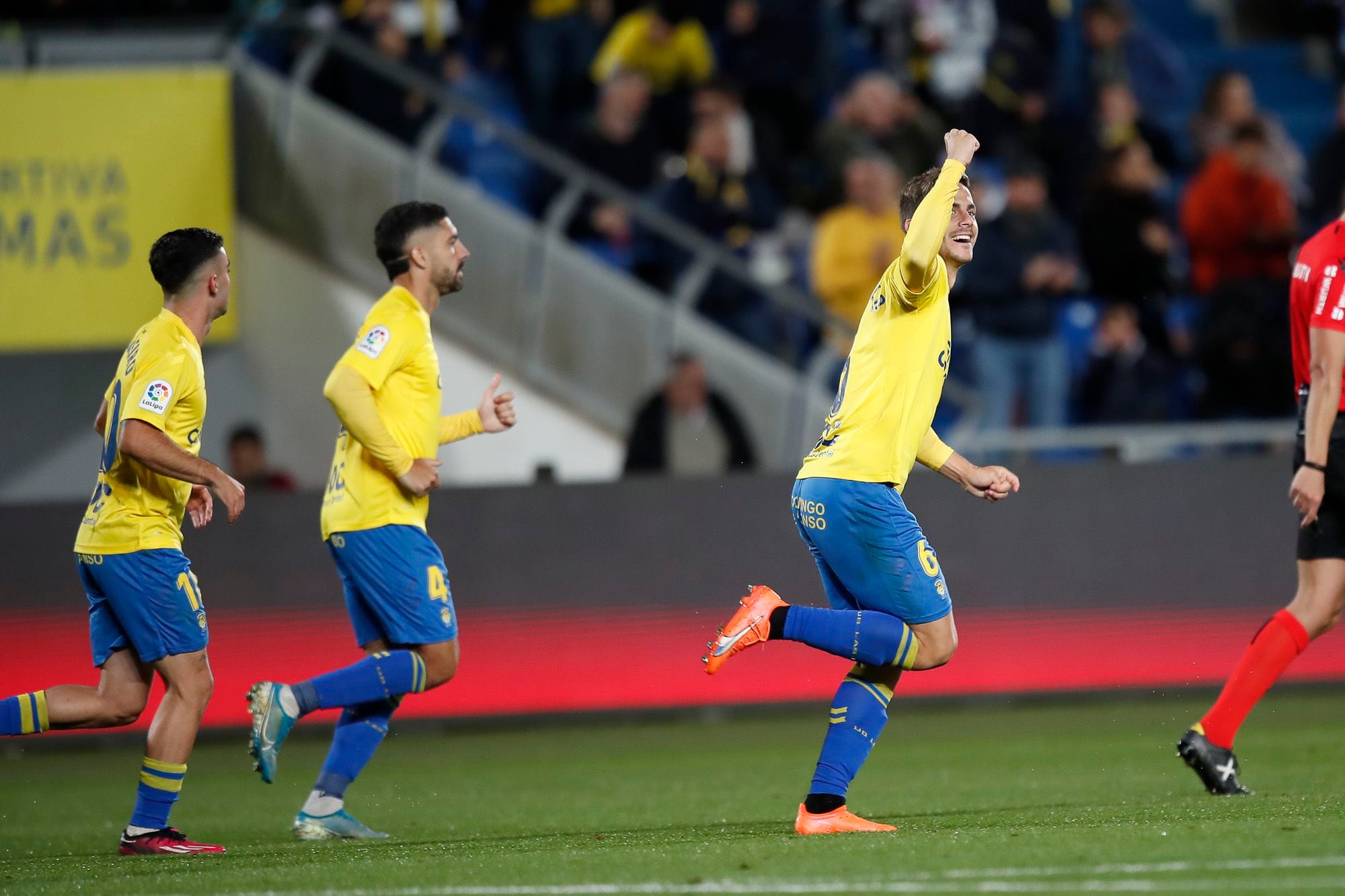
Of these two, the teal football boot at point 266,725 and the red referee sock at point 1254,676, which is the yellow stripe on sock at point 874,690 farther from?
the teal football boot at point 266,725

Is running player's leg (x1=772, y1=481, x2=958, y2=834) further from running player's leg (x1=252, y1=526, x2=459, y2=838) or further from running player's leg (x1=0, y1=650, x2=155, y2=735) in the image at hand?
running player's leg (x1=0, y1=650, x2=155, y2=735)

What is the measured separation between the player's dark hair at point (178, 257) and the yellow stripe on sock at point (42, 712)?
5.05ft

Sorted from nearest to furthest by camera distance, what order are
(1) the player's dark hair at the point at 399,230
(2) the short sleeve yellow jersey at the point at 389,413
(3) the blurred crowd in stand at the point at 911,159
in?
(2) the short sleeve yellow jersey at the point at 389,413
(1) the player's dark hair at the point at 399,230
(3) the blurred crowd in stand at the point at 911,159

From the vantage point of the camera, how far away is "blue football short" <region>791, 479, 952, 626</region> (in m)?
6.01

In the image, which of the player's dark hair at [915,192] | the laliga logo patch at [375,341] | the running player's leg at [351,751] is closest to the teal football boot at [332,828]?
the running player's leg at [351,751]

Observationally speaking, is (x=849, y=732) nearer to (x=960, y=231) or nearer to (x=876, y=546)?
(x=876, y=546)

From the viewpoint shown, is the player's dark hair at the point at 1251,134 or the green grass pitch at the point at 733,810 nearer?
the green grass pitch at the point at 733,810

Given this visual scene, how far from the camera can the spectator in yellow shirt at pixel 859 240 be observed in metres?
12.3

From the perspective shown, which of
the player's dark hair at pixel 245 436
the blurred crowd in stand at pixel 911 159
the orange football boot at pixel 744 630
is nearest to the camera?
the orange football boot at pixel 744 630

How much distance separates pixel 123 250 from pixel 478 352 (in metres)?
2.47

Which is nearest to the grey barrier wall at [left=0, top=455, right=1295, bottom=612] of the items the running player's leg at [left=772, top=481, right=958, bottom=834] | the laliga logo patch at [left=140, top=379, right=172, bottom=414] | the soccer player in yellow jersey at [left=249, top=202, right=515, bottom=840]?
the soccer player in yellow jersey at [left=249, top=202, right=515, bottom=840]

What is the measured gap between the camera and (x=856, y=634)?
6000 mm

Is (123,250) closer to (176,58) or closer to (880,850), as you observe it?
(176,58)

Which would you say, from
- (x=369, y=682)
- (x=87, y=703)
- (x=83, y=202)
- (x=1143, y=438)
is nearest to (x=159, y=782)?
(x=87, y=703)
